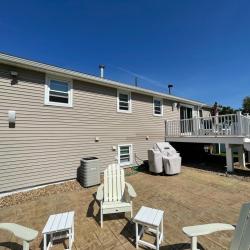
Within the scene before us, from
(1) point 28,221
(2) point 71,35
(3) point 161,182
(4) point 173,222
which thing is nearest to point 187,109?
(3) point 161,182

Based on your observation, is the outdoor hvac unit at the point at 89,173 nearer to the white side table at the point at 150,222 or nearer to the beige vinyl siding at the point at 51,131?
the beige vinyl siding at the point at 51,131

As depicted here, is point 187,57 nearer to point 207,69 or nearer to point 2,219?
point 207,69

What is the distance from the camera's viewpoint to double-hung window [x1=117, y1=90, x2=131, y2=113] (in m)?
8.98

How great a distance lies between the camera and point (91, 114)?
25.6ft

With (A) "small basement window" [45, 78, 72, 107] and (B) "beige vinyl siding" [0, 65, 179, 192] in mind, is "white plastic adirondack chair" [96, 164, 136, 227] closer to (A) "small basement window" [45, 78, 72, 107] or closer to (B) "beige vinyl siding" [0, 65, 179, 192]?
(B) "beige vinyl siding" [0, 65, 179, 192]

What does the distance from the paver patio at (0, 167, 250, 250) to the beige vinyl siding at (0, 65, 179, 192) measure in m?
1.29

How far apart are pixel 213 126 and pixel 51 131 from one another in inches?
314

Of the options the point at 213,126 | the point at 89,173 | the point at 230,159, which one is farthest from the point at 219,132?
the point at 89,173

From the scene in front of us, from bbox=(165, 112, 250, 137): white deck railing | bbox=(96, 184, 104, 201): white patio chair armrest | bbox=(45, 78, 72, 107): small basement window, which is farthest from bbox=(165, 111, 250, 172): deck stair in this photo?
bbox=(45, 78, 72, 107): small basement window

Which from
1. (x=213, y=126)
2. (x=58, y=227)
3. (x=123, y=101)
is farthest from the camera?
(x=123, y=101)

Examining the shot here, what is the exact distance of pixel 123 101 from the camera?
30.2ft

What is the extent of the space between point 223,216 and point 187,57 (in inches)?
444

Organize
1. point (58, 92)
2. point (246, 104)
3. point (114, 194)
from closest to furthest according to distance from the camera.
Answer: point (114, 194), point (58, 92), point (246, 104)

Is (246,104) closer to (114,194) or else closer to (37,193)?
(114,194)
